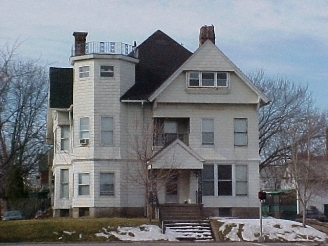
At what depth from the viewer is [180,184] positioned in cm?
4719

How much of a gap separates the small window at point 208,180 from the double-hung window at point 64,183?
30.6 feet

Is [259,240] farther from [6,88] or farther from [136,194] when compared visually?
[6,88]

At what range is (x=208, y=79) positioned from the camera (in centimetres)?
4666

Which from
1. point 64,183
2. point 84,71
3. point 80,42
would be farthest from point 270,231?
point 80,42

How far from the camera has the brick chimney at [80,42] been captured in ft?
157

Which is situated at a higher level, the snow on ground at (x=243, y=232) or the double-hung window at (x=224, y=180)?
the double-hung window at (x=224, y=180)

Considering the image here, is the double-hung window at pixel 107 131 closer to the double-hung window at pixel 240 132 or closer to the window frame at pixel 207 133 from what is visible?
the window frame at pixel 207 133

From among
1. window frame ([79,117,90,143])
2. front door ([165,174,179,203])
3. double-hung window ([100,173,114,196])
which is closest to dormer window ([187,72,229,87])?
front door ([165,174,179,203])

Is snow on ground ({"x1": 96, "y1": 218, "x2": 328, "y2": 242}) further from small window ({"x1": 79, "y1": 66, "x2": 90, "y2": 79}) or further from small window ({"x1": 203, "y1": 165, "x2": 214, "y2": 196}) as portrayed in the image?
small window ({"x1": 79, "y1": 66, "x2": 90, "y2": 79})

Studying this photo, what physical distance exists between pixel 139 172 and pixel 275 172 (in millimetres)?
26117

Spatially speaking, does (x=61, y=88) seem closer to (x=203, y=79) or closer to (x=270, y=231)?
(x=203, y=79)

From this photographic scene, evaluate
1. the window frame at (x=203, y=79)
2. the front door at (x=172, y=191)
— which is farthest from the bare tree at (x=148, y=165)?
the window frame at (x=203, y=79)

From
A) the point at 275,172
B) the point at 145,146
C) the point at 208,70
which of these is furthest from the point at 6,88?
the point at 275,172

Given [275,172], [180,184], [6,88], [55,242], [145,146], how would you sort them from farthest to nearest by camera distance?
[275,172] < [180,184] < [145,146] < [55,242] < [6,88]
